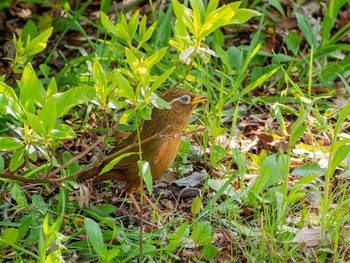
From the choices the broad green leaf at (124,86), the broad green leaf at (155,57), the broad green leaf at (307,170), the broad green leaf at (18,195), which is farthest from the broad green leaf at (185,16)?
the broad green leaf at (307,170)

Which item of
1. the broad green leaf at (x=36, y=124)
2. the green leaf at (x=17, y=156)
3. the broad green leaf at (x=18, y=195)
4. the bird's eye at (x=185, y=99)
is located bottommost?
the broad green leaf at (x=18, y=195)

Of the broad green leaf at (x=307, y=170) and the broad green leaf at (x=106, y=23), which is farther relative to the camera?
the broad green leaf at (x=307, y=170)

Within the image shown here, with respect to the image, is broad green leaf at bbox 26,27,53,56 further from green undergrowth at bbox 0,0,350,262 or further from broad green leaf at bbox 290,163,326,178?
broad green leaf at bbox 290,163,326,178

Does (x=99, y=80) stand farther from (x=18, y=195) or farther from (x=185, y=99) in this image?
(x=185, y=99)

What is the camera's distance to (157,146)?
492 cm

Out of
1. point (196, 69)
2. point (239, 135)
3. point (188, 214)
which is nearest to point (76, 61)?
point (196, 69)

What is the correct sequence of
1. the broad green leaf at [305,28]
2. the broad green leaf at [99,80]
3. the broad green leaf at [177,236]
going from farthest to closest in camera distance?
the broad green leaf at [305,28] < the broad green leaf at [177,236] < the broad green leaf at [99,80]

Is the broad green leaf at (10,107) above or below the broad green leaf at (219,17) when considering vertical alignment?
below

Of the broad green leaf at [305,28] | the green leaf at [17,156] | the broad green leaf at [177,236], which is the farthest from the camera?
the broad green leaf at [305,28]

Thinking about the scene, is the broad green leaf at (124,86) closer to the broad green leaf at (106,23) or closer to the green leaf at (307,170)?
the broad green leaf at (106,23)

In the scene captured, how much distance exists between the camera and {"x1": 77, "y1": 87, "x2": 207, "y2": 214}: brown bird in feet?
16.1

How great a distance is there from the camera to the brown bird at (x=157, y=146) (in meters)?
4.92

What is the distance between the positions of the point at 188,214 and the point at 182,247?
0.48 m

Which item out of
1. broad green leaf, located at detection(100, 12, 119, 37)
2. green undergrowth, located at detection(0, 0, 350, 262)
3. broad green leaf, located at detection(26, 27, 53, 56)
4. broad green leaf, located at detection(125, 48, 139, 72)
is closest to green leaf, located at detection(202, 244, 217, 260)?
green undergrowth, located at detection(0, 0, 350, 262)
